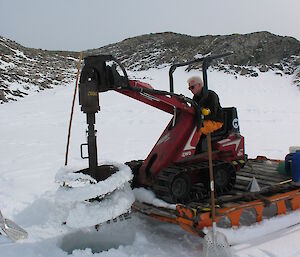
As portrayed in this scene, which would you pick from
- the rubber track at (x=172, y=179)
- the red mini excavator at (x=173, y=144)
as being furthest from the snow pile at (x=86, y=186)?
the rubber track at (x=172, y=179)

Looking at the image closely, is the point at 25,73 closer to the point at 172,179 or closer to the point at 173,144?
the point at 173,144

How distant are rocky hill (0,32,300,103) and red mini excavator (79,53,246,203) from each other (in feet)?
46.9

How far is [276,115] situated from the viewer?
1509 cm

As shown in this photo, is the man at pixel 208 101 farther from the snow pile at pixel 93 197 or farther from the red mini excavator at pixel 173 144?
the snow pile at pixel 93 197

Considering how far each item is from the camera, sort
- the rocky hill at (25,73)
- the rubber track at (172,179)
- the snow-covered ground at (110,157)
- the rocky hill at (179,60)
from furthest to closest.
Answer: the rocky hill at (179,60) → the rocky hill at (25,73) → the rubber track at (172,179) → the snow-covered ground at (110,157)

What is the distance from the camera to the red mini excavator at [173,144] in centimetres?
434

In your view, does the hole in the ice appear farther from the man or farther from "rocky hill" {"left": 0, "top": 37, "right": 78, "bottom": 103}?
"rocky hill" {"left": 0, "top": 37, "right": 78, "bottom": 103}

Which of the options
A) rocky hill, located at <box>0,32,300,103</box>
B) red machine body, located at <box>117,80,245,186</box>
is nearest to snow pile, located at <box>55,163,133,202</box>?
red machine body, located at <box>117,80,245,186</box>

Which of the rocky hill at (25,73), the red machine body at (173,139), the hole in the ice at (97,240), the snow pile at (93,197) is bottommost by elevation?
the hole in the ice at (97,240)

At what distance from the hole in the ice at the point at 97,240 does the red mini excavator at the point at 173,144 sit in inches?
26.4

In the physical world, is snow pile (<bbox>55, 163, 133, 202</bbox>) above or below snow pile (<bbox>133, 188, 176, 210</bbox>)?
above

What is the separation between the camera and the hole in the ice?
4.49 meters

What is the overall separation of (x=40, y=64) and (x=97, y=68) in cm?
2907

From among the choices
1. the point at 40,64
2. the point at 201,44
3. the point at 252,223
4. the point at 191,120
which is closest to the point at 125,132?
the point at 191,120
